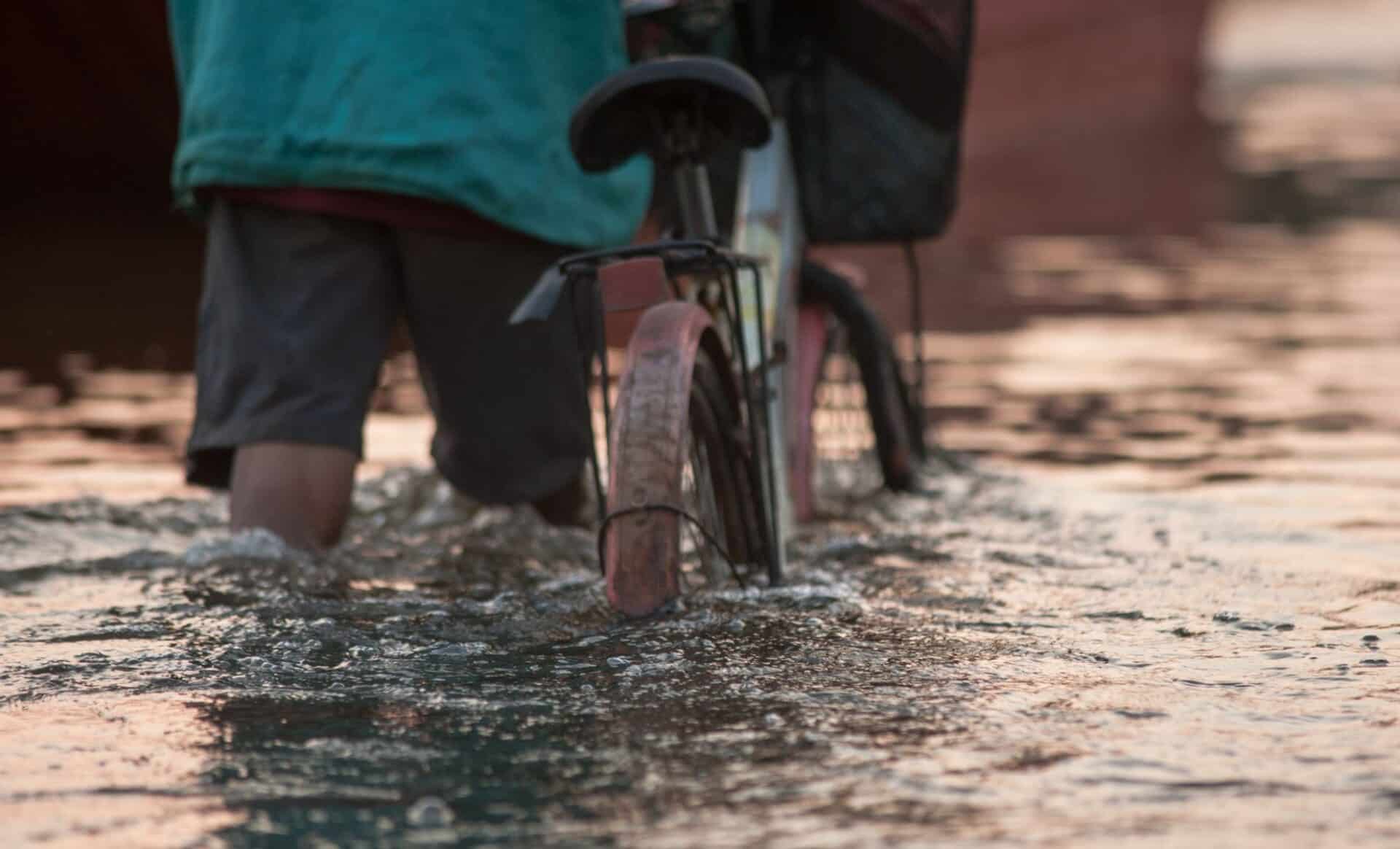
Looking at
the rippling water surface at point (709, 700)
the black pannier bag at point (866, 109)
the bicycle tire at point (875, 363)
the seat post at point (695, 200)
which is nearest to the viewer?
the rippling water surface at point (709, 700)

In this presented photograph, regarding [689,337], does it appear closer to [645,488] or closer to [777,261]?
[645,488]

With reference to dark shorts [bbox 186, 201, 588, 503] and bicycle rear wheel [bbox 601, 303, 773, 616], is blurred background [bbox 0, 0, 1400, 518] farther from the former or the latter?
bicycle rear wheel [bbox 601, 303, 773, 616]

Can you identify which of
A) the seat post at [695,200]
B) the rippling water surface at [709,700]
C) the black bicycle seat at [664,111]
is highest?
A: the black bicycle seat at [664,111]

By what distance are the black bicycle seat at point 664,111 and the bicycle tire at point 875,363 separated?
1305mm

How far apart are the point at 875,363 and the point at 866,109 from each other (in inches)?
24.0

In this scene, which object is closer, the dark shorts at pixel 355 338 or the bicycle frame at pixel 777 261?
the dark shorts at pixel 355 338

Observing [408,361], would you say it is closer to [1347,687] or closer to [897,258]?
[897,258]

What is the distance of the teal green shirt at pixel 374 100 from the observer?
360 cm

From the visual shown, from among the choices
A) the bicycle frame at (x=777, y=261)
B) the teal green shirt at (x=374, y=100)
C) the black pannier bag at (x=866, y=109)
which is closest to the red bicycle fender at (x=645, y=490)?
the bicycle frame at (x=777, y=261)

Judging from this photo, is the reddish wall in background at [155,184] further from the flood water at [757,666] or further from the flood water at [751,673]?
the flood water at [751,673]

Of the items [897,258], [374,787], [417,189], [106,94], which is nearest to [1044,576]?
[417,189]

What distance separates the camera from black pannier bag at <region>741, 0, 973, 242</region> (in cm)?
438

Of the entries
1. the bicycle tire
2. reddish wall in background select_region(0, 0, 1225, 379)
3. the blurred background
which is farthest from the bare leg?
reddish wall in background select_region(0, 0, 1225, 379)

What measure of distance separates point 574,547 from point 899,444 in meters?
0.90
